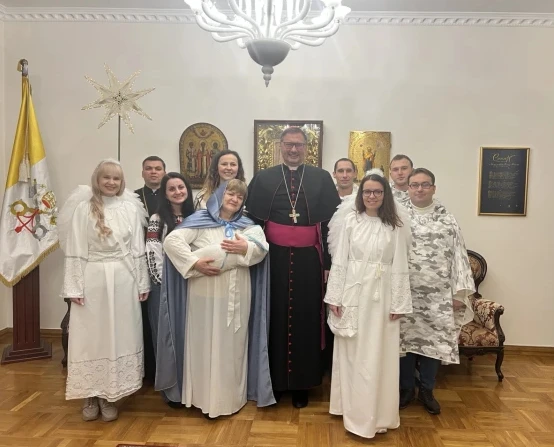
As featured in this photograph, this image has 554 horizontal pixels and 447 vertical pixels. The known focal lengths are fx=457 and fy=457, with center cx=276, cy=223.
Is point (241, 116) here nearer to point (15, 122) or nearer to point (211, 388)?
point (15, 122)

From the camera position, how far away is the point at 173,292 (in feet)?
10.3

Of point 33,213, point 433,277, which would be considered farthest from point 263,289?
point 33,213

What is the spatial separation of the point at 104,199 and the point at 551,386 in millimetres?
3796

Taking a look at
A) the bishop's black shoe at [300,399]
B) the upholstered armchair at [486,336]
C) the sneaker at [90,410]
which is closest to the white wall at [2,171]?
the sneaker at [90,410]

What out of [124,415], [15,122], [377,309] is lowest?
[124,415]

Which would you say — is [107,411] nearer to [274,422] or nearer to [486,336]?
[274,422]

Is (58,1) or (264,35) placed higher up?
(58,1)

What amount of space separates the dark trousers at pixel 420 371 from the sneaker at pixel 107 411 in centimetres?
203

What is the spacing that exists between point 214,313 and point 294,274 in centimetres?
62

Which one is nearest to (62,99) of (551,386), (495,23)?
(495,23)

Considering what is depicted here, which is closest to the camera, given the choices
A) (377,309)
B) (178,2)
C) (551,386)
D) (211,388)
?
(377,309)

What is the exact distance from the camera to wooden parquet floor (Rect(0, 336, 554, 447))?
2.85m

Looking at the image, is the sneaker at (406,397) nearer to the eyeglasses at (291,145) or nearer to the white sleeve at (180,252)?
the white sleeve at (180,252)

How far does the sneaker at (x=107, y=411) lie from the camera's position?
3057mm
